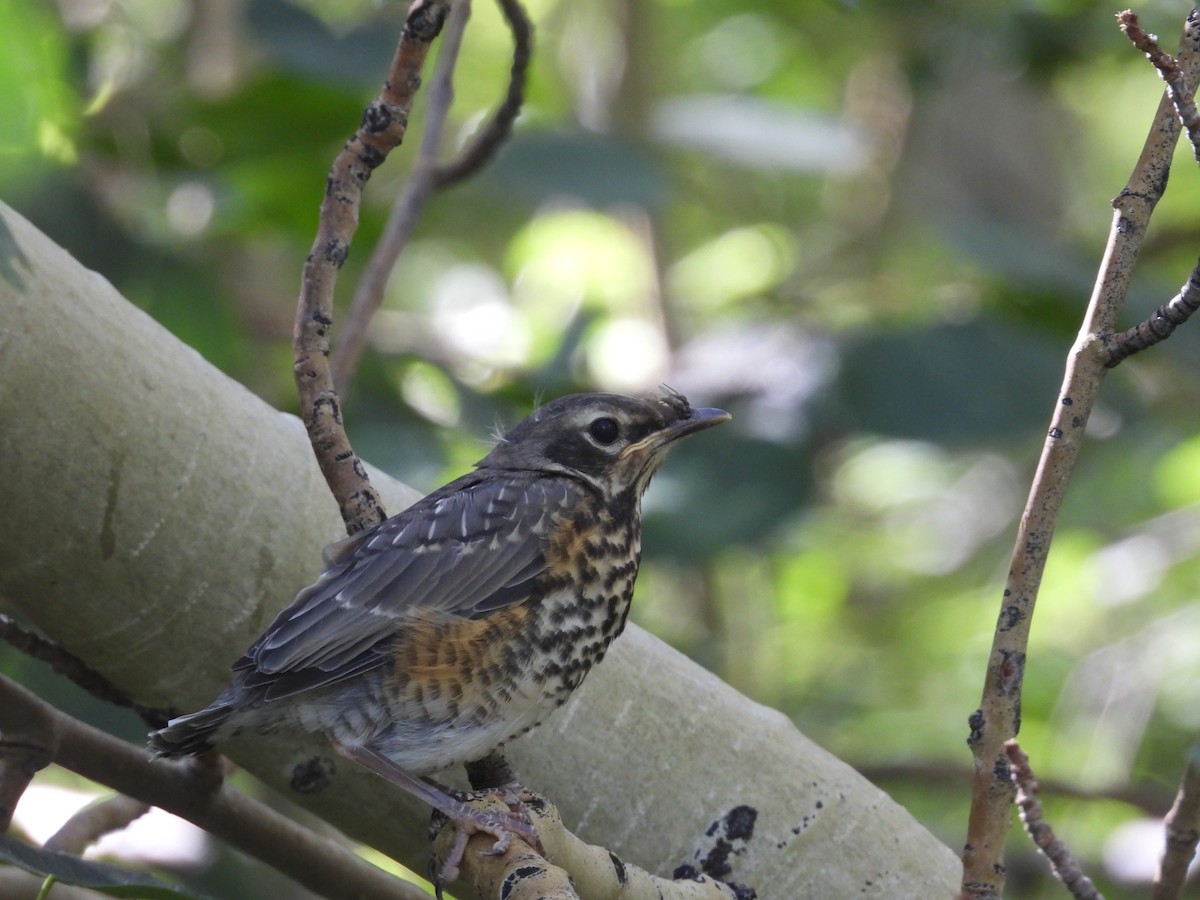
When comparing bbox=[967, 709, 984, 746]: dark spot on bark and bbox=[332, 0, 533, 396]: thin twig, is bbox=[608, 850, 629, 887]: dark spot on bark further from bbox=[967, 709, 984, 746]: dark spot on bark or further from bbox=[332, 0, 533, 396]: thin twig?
bbox=[332, 0, 533, 396]: thin twig

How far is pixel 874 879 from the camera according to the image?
2006 mm

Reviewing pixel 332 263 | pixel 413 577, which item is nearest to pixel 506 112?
pixel 332 263

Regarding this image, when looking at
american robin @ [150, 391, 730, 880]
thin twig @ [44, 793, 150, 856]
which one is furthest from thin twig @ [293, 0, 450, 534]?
thin twig @ [44, 793, 150, 856]

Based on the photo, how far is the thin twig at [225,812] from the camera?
205 cm

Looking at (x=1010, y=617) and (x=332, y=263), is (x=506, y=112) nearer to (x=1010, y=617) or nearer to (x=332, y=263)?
(x=332, y=263)

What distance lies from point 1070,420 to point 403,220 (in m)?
1.48

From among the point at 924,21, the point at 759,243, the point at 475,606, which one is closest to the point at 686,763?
the point at 475,606

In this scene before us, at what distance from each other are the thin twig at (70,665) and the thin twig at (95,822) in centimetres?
14

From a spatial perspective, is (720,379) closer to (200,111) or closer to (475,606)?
(200,111)

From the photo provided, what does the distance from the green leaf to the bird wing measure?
0.31m

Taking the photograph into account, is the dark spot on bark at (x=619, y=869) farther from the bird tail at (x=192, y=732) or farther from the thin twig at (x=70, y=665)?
the thin twig at (x=70, y=665)

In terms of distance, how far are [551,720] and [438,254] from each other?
195 inches

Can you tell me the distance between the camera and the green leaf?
161cm

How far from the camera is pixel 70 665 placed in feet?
6.94
